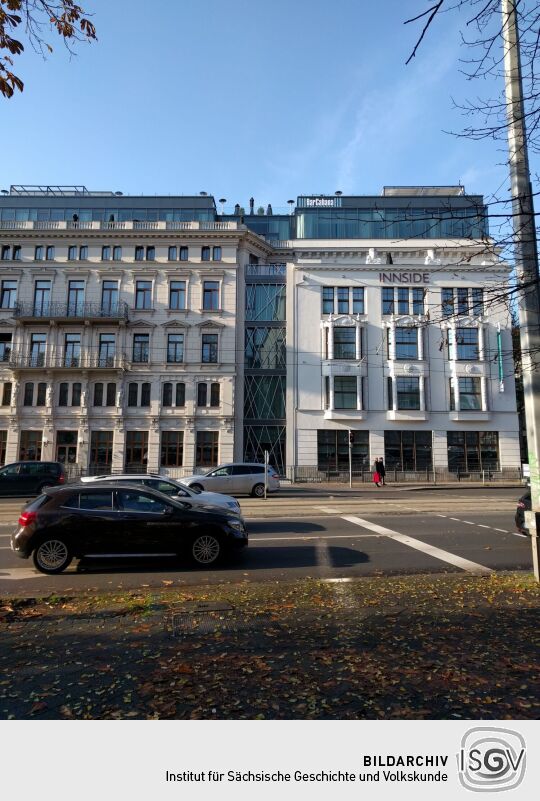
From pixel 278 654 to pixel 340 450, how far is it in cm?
3173

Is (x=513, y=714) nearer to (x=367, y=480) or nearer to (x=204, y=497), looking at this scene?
(x=204, y=497)

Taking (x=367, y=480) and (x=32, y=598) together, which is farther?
(x=367, y=480)

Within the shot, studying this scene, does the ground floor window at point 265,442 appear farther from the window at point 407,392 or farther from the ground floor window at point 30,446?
the ground floor window at point 30,446

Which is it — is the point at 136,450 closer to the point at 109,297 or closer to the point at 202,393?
the point at 202,393

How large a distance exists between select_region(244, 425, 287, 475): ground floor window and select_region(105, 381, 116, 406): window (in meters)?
9.72

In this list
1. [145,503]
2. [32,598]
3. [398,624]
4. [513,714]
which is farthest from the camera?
[145,503]

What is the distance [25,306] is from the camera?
3628 cm

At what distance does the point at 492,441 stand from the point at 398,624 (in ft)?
113

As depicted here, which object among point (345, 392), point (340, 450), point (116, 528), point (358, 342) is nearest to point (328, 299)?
point (358, 342)

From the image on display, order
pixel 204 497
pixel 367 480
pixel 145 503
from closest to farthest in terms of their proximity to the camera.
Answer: pixel 145 503 < pixel 204 497 < pixel 367 480

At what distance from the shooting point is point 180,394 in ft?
117

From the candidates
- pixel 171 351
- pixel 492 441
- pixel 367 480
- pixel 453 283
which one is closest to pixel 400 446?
pixel 367 480

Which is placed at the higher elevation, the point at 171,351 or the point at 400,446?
the point at 171,351

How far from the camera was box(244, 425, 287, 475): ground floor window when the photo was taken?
119 ft
